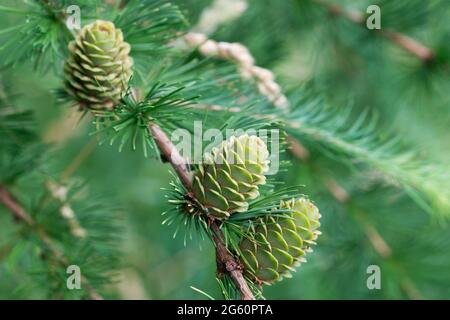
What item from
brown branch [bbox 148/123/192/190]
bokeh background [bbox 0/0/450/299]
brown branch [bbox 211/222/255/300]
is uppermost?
bokeh background [bbox 0/0/450/299]

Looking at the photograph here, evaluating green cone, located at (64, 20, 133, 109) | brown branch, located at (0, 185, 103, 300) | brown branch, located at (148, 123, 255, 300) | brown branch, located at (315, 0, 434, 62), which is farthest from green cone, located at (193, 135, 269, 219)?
brown branch, located at (315, 0, 434, 62)

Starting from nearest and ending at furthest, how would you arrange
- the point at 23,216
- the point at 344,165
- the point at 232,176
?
the point at 232,176 → the point at 23,216 → the point at 344,165

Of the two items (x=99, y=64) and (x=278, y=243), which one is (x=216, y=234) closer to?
(x=278, y=243)

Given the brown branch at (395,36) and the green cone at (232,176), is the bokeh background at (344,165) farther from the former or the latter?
the green cone at (232,176)

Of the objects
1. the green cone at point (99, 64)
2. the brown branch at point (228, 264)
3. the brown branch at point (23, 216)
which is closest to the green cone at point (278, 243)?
the brown branch at point (228, 264)

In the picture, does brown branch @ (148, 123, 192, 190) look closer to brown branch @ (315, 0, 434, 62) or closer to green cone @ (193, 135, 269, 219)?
green cone @ (193, 135, 269, 219)

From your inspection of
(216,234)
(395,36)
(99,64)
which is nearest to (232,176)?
(216,234)
